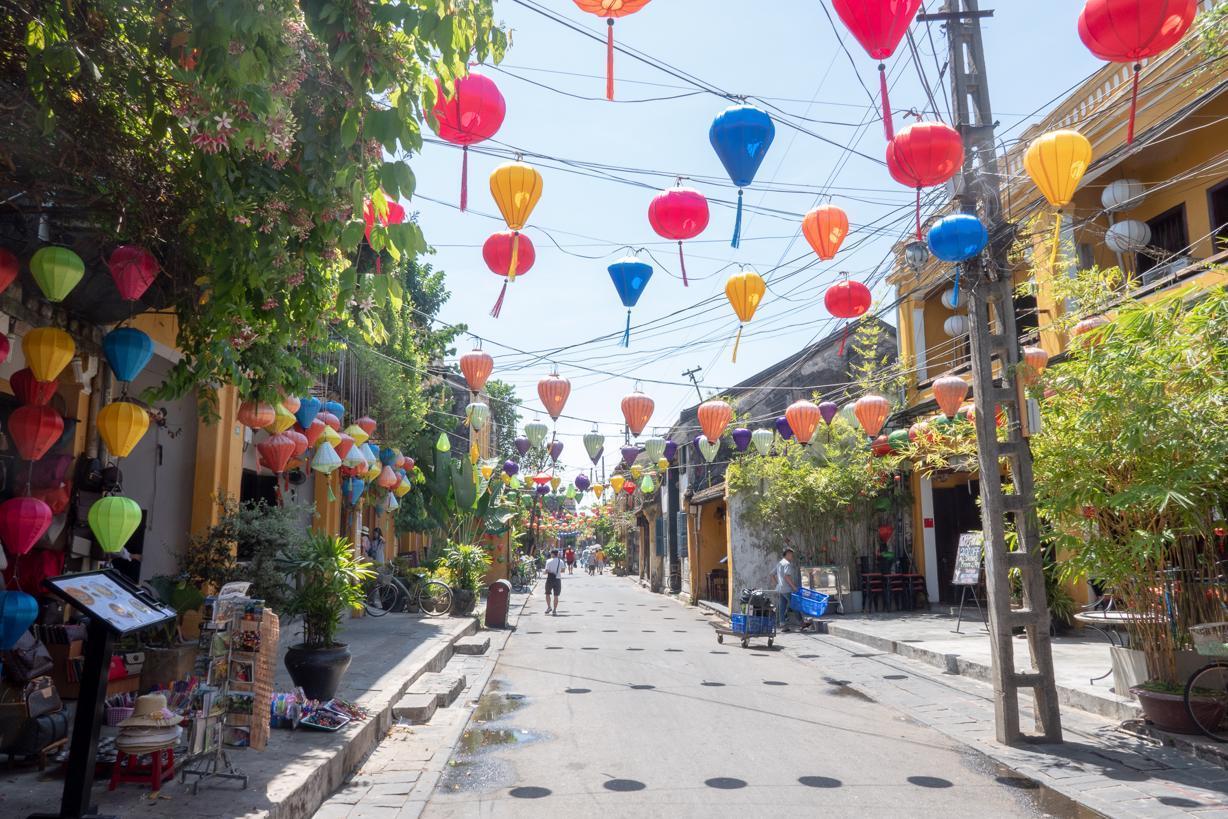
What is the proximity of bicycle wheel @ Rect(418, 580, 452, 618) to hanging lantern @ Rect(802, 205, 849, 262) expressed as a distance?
13.0 metres

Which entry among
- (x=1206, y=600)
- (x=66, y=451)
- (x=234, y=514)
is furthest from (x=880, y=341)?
(x=66, y=451)

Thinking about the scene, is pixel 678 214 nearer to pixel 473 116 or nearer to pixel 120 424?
pixel 473 116

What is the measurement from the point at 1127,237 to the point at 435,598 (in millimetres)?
15064

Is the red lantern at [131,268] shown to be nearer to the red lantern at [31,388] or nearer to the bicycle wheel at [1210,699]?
the red lantern at [31,388]

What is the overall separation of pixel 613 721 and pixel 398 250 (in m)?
6.08

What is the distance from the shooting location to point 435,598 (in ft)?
61.6

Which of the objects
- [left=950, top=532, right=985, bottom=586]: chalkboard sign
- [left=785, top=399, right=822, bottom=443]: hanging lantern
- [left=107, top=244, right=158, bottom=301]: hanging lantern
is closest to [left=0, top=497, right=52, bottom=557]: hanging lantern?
[left=107, top=244, right=158, bottom=301]: hanging lantern

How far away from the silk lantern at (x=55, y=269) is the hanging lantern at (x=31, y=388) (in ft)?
3.83

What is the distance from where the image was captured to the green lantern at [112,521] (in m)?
7.00

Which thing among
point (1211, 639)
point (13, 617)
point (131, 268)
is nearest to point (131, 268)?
point (131, 268)

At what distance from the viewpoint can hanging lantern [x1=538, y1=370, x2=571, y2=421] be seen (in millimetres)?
12062

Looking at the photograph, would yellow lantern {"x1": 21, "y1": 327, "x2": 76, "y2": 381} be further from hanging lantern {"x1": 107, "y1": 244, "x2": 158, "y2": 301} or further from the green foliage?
the green foliage

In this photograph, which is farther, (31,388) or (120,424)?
(120,424)

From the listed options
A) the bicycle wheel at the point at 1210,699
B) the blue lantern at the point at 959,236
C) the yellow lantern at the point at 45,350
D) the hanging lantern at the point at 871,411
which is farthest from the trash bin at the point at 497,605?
the bicycle wheel at the point at 1210,699
